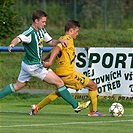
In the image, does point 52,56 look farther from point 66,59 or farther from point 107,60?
point 107,60

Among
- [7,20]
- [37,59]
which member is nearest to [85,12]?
[7,20]

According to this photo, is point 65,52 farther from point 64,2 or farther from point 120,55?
point 64,2

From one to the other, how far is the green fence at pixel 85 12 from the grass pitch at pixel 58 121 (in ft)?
50.2

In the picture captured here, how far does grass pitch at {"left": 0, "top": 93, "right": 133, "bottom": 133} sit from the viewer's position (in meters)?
12.1

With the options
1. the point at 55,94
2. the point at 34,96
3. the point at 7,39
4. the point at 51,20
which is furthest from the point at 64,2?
the point at 55,94

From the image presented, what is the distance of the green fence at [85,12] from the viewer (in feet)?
105

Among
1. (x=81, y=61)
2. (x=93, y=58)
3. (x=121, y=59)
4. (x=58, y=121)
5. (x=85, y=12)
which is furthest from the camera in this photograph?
(x=85, y=12)

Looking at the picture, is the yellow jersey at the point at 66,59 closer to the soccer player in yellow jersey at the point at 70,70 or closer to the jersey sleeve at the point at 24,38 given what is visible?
the soccer player in yellow jersey at the point at 70,70

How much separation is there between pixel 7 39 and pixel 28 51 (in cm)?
1235

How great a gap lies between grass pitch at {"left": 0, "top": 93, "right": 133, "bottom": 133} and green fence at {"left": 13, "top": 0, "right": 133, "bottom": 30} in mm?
15305

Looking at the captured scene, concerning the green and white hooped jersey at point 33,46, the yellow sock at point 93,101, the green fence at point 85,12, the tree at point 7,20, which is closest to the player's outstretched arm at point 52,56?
the green and white hooped jersey at point 33,46

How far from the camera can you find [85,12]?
3281cm

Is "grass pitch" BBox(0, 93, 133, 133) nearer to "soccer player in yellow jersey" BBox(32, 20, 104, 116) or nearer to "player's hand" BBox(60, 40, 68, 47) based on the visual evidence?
"soccer player in yellow jersey" BBox(32, 20, 104, 116)

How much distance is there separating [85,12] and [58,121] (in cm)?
1960
